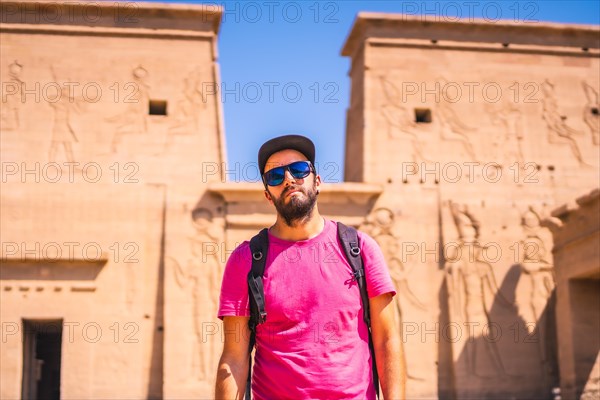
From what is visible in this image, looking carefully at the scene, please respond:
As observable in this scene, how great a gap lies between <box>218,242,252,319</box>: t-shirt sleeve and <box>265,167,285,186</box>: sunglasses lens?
298 mm

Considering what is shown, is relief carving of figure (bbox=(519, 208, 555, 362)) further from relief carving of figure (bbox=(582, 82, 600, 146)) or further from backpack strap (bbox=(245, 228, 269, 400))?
backpack strap (bbox=(245, 228, 269, 400))

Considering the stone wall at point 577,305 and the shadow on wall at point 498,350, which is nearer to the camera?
the stone wall at point 577,305

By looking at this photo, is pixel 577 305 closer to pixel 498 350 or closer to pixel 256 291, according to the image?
pixel 498 350

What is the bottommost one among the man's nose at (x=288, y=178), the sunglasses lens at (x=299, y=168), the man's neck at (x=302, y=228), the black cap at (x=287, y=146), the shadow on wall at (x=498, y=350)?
the shadow on wall at (x=498, y=350)

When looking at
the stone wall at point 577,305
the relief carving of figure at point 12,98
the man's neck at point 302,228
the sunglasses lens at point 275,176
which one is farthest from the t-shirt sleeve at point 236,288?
the relief carving of figure at point 12,98

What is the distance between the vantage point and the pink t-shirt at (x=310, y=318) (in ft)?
9.90

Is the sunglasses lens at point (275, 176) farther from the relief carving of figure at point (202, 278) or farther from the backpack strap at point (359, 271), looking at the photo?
the relief carving of figure at point (202, 278)

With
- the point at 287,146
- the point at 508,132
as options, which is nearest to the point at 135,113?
the point at 508,132

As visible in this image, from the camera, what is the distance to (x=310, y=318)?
310cm

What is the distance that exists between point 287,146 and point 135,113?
34.9 ft

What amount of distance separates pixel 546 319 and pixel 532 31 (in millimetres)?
5056

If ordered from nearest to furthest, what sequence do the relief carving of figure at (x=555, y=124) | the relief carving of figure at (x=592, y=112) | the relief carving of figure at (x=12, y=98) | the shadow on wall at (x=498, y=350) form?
the shadow on wall at (x=498, y=350) → the relief carving of figure at (x=12, y=98) → the relief carving of figure at (x=555, y=124) → the relief carving of figure at (x=592, y=112)

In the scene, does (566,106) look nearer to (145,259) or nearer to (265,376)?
(145,259)

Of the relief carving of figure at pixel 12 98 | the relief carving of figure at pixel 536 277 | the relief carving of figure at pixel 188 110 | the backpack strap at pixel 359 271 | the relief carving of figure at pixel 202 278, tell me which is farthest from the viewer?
the relief carving of figure at pixel 188 110
